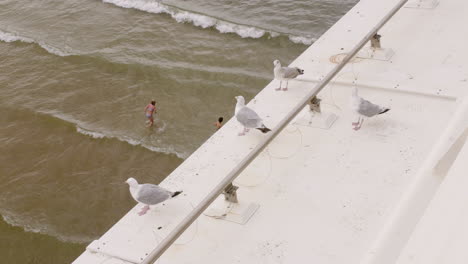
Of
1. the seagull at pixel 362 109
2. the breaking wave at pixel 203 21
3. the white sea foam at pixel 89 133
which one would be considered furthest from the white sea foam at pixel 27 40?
the seagull at pixel 362 109

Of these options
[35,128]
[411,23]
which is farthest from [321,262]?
[35,128]

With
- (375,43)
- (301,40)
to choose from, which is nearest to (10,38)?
(301,40)

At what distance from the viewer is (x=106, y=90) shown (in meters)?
14.6

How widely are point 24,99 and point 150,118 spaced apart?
13.5 feet

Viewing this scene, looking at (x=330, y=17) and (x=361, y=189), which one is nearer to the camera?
(x=361, y=189)

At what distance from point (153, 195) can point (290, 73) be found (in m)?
2.72

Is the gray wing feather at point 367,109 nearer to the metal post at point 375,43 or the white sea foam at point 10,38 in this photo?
the metal post at point 375,43

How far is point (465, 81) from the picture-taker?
20.6 ft

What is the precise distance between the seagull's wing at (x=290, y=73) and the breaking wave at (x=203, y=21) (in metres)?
9.59

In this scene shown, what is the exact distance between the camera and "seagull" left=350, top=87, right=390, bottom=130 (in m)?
5.46

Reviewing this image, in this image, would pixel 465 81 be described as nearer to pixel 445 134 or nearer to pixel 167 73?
pixel 445 134

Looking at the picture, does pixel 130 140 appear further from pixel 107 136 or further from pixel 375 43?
pixel 375 43

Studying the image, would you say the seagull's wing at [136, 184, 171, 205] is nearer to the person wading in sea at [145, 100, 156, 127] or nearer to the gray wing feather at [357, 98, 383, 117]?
the gray wing feather at [357, 98, 383, 117]

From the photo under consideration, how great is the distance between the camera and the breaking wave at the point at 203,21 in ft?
55.4
